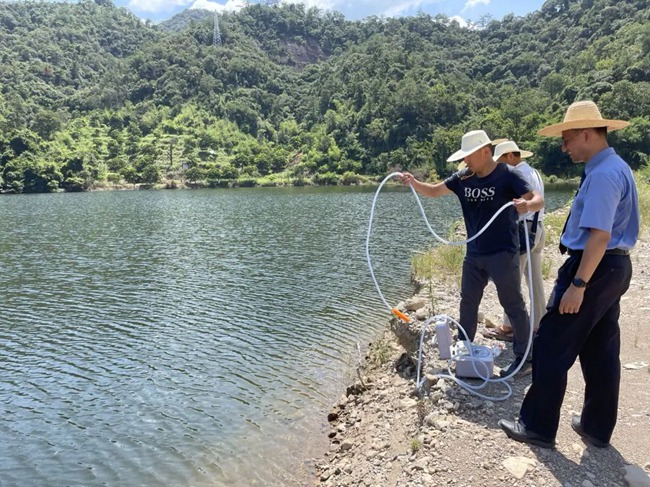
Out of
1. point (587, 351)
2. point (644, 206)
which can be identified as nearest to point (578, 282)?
point (587, 351)

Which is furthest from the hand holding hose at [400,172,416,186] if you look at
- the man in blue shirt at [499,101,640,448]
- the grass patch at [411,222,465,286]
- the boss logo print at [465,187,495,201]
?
the grass patch at [411,222,465,286]

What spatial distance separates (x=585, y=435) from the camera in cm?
436

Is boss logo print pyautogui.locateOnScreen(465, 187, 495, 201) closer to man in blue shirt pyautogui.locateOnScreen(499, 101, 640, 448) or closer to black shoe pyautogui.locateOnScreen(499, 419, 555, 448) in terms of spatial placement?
man in blue shirt pyautogui.locateOnScreen(499, 101, 640, 448)

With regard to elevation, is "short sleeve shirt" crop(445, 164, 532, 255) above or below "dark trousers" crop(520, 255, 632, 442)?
above

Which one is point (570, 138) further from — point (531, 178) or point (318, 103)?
point (318, 103)

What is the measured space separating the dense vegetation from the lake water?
60.6 m

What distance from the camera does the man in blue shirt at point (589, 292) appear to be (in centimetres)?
365

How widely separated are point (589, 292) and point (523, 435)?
4.56 ft

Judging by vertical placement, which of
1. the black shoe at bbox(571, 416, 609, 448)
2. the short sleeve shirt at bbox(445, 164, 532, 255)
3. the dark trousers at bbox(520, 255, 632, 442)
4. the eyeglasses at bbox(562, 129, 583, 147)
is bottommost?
the black shoe at bbox(571, 416, 609, 448)

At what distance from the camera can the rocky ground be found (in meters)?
4.02

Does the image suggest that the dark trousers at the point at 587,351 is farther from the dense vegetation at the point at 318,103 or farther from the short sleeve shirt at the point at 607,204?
the dense vegetation at the point at 318,103

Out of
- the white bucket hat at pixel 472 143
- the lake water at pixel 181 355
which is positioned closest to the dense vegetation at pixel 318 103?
the lake water at pixel 181 355

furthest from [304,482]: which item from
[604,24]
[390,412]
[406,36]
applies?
[406,36]

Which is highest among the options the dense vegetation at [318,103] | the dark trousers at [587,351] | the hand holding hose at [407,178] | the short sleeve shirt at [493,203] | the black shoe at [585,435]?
the dense vegetation at [318,103]
